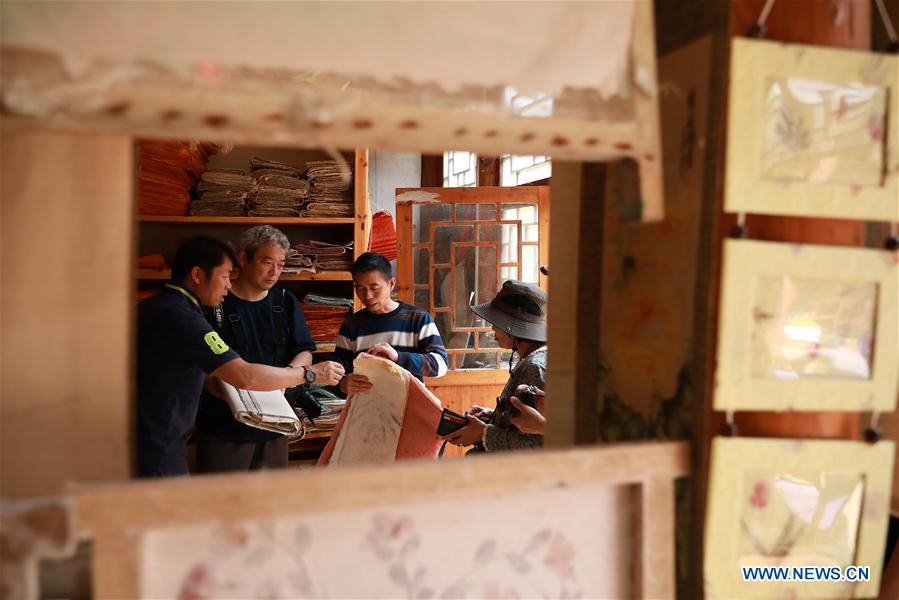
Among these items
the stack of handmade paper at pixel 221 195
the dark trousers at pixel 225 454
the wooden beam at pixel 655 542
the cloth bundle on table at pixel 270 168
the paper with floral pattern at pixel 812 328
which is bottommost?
the dark trousers at pixel 225 454

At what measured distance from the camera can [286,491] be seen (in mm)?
719

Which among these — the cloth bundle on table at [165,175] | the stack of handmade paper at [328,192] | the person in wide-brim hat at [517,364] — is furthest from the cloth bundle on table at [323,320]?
the person in wide-brim hat at [517,364]

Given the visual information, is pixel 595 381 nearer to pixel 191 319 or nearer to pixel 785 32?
pixel 785 32

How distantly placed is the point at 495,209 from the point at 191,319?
2210 millimetres

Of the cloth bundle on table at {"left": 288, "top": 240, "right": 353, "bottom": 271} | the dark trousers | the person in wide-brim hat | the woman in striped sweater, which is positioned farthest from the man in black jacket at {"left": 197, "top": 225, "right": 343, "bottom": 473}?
the person in wide-brim hat

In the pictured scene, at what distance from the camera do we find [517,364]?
2.31 metres

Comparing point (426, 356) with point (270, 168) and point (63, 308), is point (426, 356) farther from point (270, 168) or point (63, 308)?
point (63, 308)

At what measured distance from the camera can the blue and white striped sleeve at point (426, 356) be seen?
2.84 m

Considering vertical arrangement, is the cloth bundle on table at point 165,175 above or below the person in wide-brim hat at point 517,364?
above

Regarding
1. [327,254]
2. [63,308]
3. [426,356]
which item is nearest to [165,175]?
[327,254]

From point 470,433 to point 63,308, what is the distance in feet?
5.29

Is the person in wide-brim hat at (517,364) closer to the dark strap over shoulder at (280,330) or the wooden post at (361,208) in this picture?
the dark strap over shoulder at (280,330)

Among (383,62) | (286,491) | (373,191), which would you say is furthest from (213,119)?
(373,191)
